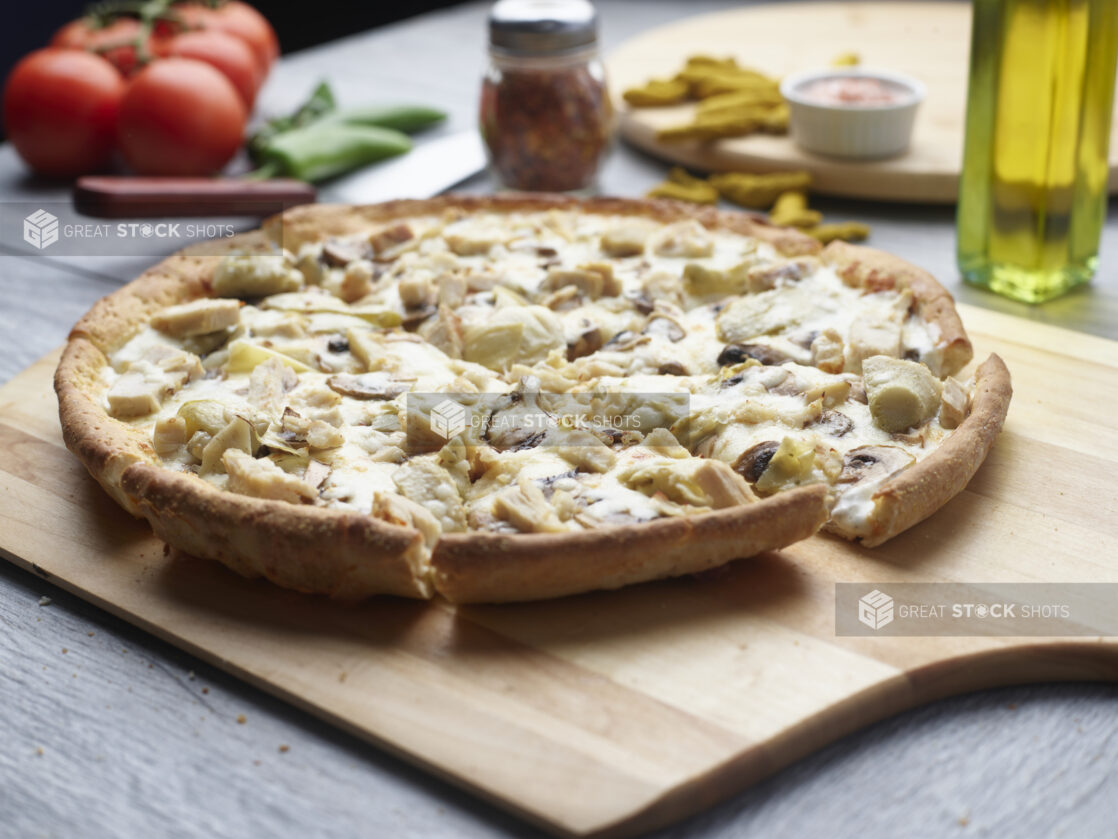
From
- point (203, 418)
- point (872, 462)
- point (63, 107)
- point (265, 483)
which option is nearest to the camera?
point (265, 483)

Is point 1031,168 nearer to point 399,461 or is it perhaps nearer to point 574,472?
point 574,472

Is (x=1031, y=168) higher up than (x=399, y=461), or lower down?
higher up

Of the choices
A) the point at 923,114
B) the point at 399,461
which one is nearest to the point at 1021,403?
the point at 399,461

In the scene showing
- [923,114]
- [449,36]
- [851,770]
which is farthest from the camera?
[449,36]

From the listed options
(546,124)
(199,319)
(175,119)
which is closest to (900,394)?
(199,319)

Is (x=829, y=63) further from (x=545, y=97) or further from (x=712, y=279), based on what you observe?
(x=712, y=279)

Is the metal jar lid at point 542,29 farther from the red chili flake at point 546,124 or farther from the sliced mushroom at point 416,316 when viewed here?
the sliced mushroom at point 416,316

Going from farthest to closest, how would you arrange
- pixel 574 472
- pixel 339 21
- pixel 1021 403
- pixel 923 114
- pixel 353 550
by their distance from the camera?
pixel 339 21 < pixel 923 114 < pixel 1021 403 < pixel 574 472 < pixel 353 550
